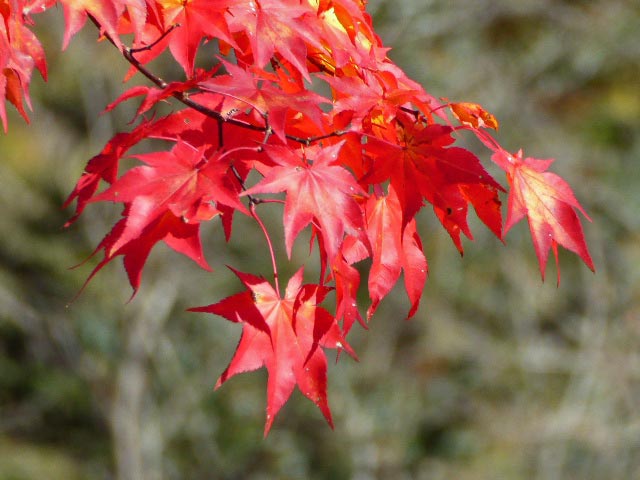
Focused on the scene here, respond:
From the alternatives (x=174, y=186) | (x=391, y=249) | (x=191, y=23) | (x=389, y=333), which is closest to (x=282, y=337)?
(x=391, y=249)

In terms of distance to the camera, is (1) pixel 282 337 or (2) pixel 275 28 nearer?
(2) pixel 275 28

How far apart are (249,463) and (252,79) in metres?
4.24

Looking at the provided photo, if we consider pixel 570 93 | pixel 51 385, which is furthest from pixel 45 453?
pixel 570 93

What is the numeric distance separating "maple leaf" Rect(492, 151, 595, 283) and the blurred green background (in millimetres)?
3645

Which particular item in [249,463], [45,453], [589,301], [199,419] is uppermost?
[45,453]

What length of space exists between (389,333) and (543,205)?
4.56 m

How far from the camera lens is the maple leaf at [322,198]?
91 cm

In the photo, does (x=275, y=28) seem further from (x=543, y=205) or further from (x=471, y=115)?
(x=543, y=205)

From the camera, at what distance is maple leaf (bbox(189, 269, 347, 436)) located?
107cm

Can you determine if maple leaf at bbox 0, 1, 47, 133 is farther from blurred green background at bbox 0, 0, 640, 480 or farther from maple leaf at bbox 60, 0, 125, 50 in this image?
blurred green background at bbox 0, 0, 640, 480

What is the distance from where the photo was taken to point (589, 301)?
5496 millimetres

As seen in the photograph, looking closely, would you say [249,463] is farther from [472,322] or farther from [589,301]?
[589,301]

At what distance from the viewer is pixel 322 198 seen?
0.92 metres

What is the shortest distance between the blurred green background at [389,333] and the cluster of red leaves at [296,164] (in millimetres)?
3520
